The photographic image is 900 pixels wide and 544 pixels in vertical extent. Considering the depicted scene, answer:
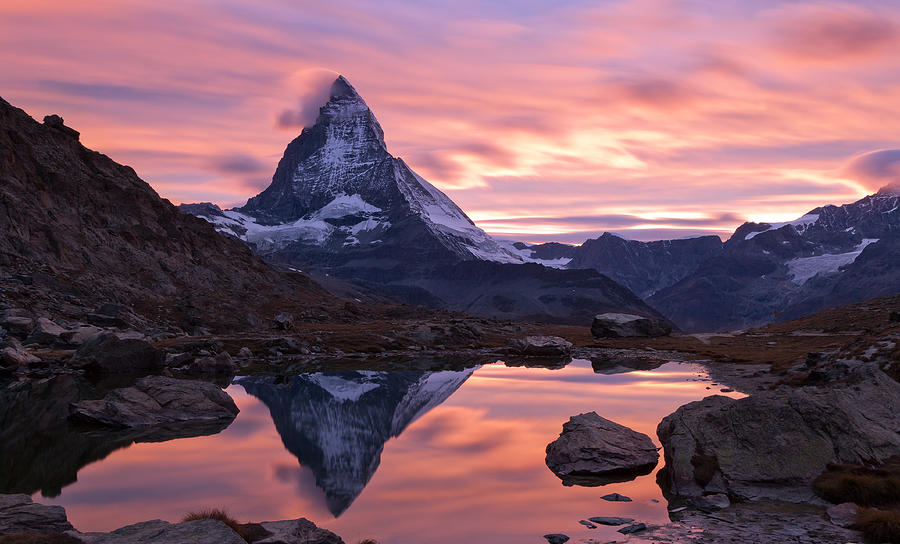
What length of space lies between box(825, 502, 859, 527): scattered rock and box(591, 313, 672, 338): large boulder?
4768 inches

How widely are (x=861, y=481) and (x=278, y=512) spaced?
67.7ft

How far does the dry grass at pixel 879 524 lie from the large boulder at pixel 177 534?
17557 mm

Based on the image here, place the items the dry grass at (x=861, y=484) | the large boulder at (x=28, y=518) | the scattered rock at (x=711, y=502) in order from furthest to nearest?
1. the scattered rock at (x=711, y=502)
2. the dry grass at (x=861, y=484)
3. the large boulder at (x=28, y=518)

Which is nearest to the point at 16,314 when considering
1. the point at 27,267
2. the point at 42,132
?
the point at 27,267

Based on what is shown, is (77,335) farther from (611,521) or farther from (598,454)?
(611,521)

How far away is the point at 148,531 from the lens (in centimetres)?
1822

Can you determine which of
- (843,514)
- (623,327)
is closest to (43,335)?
(843,514)

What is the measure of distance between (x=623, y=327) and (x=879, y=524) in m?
125

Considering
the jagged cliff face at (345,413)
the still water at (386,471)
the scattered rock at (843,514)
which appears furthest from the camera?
the jagged cliff face at (345,413)

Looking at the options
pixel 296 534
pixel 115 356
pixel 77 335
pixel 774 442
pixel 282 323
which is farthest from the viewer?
pixel 282 323

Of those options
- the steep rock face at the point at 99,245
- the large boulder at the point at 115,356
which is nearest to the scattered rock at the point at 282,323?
the steep rock face at the point at 99,245

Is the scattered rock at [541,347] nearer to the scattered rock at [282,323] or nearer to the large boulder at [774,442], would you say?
the scattered rock at [282,323]

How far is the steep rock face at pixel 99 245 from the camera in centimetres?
10725

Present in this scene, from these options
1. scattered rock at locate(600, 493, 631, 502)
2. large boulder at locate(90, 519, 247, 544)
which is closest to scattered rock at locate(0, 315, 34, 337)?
large boulder at locate(90, 519, 247, 544)
